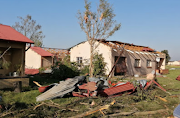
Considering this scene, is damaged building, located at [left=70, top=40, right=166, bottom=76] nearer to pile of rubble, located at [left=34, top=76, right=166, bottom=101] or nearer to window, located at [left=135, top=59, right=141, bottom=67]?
window, located at [left=135, top=59, right=141, bottom=67]

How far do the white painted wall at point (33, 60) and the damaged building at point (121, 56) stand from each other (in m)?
6.05

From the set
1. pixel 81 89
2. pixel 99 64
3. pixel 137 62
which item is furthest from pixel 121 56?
pixel 81 89

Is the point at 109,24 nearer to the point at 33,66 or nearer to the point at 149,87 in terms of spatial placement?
the point at 149,87

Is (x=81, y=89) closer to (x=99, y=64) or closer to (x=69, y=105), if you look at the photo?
(x=69, y=105)

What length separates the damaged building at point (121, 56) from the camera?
1684cm

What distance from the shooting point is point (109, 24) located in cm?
1655

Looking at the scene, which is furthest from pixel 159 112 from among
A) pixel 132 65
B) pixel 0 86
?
pixel 132 65

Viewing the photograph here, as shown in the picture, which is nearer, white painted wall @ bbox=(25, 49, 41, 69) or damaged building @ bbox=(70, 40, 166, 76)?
damaged building @ bbox=(70, 40, 166, 76)

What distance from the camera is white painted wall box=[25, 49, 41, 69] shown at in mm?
23984

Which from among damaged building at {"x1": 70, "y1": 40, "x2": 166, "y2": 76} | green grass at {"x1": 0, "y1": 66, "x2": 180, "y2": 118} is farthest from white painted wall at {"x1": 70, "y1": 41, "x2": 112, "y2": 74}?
green grass at {"x1": 0, "y1": 66, "x2": 180, "y2": 118}

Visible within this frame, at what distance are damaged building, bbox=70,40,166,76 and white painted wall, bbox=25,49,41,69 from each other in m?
6.05

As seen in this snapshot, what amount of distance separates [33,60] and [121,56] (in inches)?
539

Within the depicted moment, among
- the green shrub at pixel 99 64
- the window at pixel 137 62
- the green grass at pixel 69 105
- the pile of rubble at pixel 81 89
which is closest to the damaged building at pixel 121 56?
the window at pixel 137 62

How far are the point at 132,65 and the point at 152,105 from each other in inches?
488
